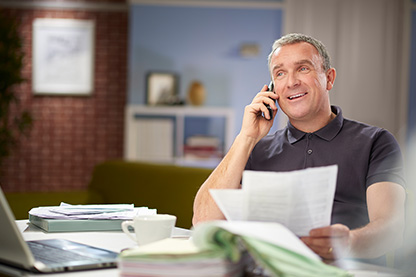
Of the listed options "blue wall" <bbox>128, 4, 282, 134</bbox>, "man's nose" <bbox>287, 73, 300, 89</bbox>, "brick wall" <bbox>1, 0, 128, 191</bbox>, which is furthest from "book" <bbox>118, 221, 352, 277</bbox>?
"brick wall" <bbox>1, 0, 128, 191</bbox>

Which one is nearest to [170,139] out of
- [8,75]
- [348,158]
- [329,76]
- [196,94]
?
[196,94]

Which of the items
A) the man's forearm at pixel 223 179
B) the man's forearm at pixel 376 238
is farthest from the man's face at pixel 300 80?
the man's forearm at pixel 376 238

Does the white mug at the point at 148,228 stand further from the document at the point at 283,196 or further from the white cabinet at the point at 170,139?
the white cabinet at the point at 170,139

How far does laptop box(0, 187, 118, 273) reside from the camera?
1146 mm

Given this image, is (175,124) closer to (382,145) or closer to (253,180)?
(382,145)

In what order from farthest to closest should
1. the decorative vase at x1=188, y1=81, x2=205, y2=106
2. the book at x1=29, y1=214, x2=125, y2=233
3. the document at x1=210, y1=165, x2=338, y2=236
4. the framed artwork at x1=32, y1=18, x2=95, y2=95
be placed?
the framed artwork at x1=32, y1=18, x2=95, y2=95
the decorative vase at x1=188, y1=81, x2=205, y2=106
the book at x1=29, y1=214, x2=125, y2=233
the document at x1=210, y1=165, x2=338, y2=236

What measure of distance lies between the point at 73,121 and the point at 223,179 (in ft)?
15.2

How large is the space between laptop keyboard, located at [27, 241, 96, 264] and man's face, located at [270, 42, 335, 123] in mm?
1141

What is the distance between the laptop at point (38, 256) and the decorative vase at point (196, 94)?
4.51 metres

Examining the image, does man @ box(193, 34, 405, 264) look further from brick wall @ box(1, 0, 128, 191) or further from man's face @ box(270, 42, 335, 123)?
brick wall @ box(1, 0, 128, 191)

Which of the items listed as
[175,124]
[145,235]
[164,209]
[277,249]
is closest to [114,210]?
[145,235]

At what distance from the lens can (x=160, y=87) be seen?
19.2 ft

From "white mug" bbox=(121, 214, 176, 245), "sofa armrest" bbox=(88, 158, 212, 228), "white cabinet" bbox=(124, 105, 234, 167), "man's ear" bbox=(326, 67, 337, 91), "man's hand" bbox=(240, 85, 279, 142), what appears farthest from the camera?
"white cabinet" bbox=(124, 105, 234, 167)

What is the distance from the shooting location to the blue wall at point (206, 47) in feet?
19.2
